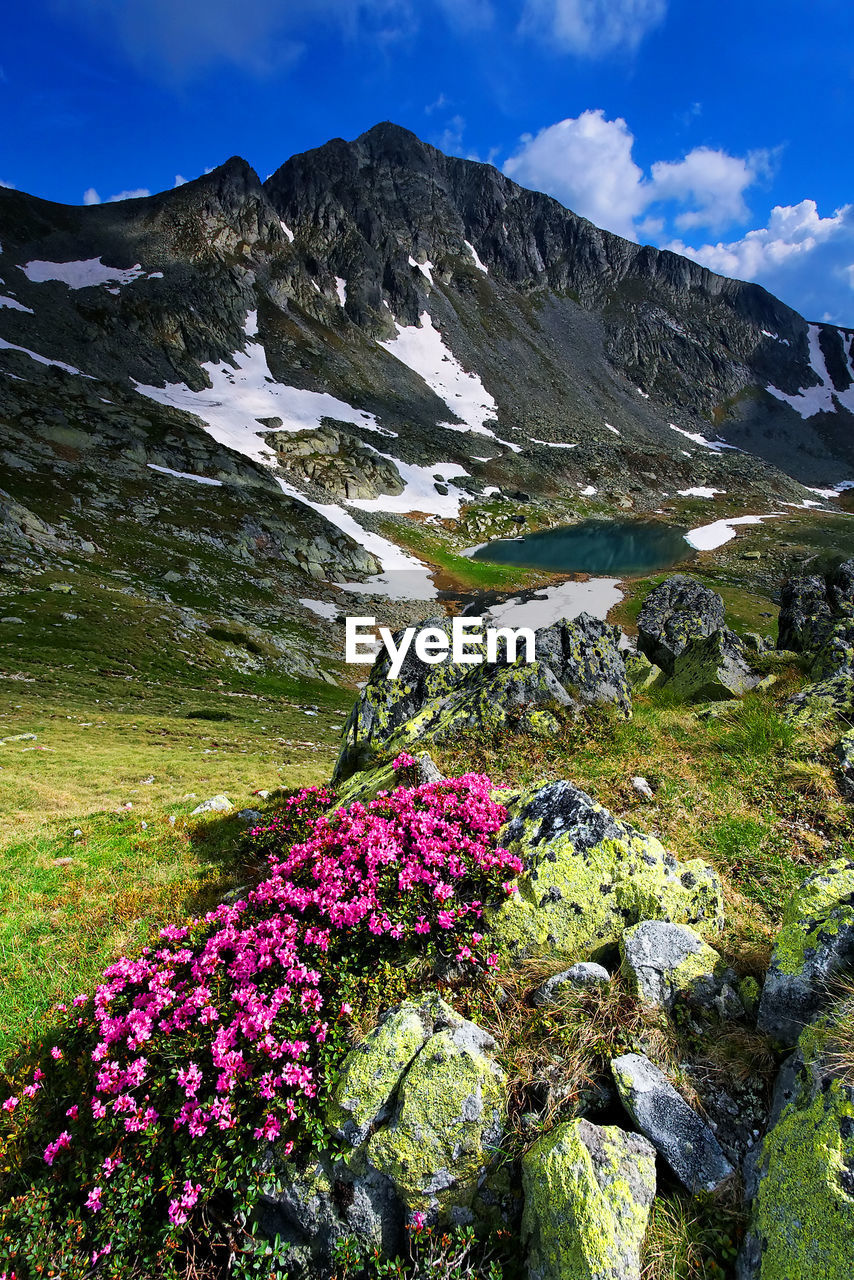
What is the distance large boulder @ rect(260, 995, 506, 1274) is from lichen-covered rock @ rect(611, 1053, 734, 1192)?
1126 millimetres

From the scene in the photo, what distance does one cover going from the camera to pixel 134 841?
13.8 meters

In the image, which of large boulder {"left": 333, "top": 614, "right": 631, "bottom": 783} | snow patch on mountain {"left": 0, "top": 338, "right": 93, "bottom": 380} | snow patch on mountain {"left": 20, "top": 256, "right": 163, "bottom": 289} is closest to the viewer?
large boulder {"left": 333, "top": 614, "right": 631, "bottom": 783}

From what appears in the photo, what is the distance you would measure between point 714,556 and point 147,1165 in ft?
420

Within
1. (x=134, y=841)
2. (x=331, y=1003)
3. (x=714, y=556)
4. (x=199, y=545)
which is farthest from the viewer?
(x=714, y=556)

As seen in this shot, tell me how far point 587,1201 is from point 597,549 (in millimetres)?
125708

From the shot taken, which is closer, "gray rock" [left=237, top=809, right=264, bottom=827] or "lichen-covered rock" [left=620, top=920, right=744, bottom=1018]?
"lichen-covered rock" [left=620, top=920, right=744, bottom=1018]

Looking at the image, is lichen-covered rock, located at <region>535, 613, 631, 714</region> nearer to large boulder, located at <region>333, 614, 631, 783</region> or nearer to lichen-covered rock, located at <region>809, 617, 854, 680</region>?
large boulder, located at <region>333, 614, 631, 783</region>

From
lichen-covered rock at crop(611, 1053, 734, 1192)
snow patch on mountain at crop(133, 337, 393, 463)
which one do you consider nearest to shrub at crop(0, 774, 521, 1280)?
lichen-covered rock at crop(611, 1053, 734, 1192)

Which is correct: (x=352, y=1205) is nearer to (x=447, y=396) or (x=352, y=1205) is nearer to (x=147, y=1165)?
(x=147, y=1165)

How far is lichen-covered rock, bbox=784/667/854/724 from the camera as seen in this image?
1078 centimetres

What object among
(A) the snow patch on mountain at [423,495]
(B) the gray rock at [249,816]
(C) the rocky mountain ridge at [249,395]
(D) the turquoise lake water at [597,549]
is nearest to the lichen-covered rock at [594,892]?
(B) the gray rock at [249,816]

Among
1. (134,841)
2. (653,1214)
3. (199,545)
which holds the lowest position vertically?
(134,841)

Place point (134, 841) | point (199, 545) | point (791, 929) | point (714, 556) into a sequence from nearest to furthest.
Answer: point (791, 929)
point (134, 841)
point (199, 545)
point (714, 556)

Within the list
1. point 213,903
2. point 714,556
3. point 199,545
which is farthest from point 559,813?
point 714,556
